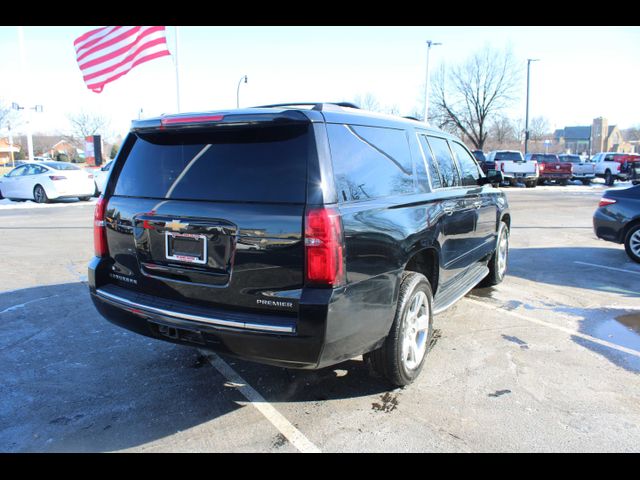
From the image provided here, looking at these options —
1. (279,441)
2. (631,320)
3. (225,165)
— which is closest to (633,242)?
(631,320)

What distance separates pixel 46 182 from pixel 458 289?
16.5 meters

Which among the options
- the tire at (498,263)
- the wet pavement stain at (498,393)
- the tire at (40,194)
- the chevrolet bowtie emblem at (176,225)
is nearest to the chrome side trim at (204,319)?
the chevrolet bowtie emblem at (176,225)

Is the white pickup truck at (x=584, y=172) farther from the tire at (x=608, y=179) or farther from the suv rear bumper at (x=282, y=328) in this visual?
the suv rear bumper at (x=282, y=328)

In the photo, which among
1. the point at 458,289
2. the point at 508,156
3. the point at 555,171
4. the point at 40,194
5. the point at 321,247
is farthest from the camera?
the point at 555,171

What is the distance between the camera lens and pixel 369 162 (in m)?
3.29

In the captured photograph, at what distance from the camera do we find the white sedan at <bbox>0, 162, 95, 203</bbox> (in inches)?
669

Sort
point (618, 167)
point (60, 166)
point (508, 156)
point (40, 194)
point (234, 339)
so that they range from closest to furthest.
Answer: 1. point (234, 339)
2. point (40, 194)
3. point (60, 166)
4. point (508, 156)
5. point (618, 167)

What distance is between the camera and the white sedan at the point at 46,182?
17.0 m

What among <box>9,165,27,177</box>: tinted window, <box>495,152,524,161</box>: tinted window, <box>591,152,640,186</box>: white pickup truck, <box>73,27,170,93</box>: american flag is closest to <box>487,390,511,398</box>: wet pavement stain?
<box>73,27,170,93</box>: american flag

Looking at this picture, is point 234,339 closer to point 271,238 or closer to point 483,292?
point 271,238

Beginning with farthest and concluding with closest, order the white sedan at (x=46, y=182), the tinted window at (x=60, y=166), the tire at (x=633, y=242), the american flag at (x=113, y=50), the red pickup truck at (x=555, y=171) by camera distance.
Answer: the red pickup truck at (x=555, y=171) < the tinted window at (x=60, y=166) < the white sedan at (x=46, y=182) < the american flag at (x=113, y=50) < the tire at (x=633, y=242)

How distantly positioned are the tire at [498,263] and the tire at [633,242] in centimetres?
278

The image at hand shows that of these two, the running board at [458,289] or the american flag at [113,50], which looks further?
the american flag at [113,50]
